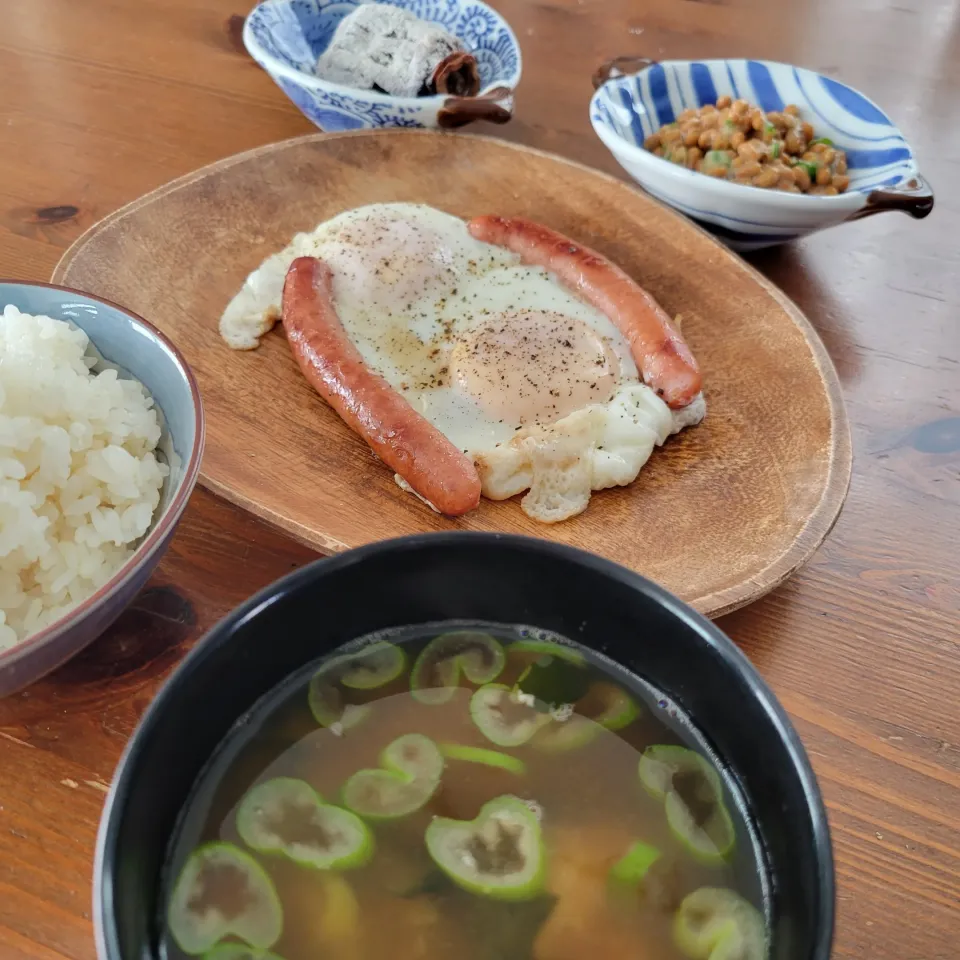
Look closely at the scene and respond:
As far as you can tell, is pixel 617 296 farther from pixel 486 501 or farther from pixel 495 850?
pixel 495 850

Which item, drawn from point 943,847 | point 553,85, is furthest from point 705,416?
point 553,85

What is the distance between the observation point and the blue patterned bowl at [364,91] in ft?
6.56

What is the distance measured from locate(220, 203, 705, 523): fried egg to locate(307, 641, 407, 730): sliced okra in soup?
54 centimetres

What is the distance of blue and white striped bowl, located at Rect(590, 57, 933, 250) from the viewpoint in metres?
1.74

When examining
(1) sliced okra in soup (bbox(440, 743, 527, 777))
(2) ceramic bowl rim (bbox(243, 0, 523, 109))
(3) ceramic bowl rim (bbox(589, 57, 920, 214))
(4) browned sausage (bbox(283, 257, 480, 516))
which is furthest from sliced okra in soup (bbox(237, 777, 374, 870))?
(2) ceramic bowl rim (bbox(243, 0, 523, 109))

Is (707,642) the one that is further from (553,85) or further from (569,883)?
(553,85)

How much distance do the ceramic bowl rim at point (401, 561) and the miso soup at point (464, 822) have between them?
12cm

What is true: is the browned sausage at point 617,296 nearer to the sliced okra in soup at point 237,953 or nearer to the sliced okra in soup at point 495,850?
the sliced okra in soup at point 495,850

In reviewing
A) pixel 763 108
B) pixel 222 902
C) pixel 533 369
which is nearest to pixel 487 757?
pixel 222 902

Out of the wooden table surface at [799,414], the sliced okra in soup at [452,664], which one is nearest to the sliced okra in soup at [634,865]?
the sliced okra in soup at [452,664]

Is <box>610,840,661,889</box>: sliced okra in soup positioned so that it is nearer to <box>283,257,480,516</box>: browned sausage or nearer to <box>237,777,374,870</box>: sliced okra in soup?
<box>237,777,374,870</box>: sliced okra in soup

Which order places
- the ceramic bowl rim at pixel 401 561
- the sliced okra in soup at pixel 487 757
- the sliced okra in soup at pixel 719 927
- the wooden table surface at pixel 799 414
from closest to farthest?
the ceramic bowl rim at pixel 401 561
the sliced okra in soup at pixel 719 927
the sliced okra in soup at pixel 487 757
the wooden table surface at pixel 799 414

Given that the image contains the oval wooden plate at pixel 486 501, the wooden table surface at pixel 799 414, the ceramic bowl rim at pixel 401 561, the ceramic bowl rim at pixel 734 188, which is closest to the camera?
the ceramic bowl rim at pixel 401 561

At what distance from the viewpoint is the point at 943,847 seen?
3.32ft
